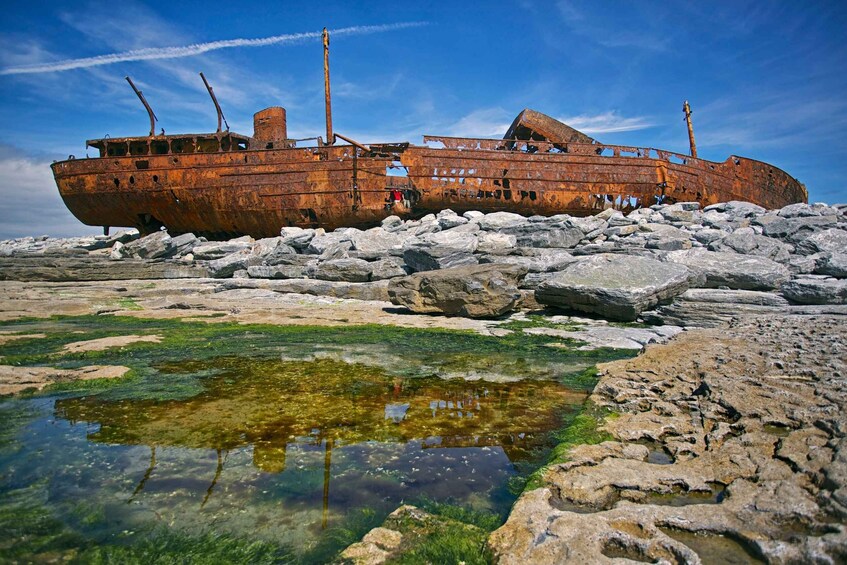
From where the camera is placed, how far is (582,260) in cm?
795

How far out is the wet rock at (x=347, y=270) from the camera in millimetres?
9977

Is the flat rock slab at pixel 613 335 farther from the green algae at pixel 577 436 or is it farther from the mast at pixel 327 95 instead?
the mast at pixel 327 95

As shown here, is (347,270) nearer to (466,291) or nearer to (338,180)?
(466,291)

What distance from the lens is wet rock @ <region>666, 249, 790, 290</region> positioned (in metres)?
7.26

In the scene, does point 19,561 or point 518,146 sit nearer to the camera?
point 19,561

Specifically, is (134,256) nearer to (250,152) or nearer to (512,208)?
→ (250,152)

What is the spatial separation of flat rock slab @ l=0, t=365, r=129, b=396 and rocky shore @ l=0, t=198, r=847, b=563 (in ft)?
10.3

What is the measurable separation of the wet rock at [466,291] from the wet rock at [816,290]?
12.7 feet

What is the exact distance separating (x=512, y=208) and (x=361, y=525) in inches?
604

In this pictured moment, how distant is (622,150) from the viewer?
1708cm

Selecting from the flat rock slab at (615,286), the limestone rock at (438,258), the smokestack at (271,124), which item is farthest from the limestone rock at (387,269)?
the smokestack at (271,124)

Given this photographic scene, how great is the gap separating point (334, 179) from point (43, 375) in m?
12.9

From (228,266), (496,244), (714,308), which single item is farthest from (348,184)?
(714,308)

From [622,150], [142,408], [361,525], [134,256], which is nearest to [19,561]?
[361,525]
